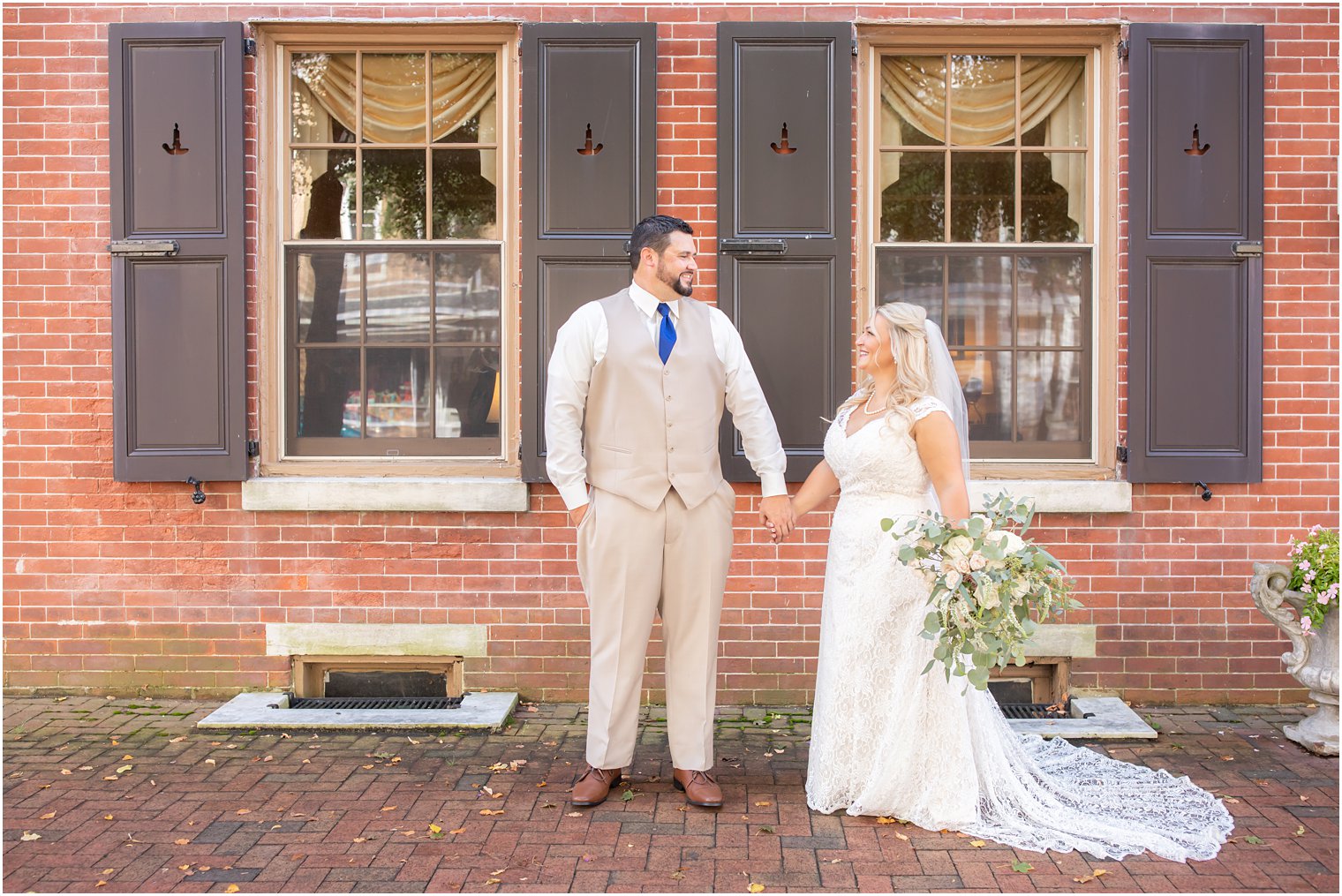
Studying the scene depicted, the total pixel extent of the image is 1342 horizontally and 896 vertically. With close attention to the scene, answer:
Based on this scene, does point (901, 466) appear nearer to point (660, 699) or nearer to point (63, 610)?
A: point (660, 699)

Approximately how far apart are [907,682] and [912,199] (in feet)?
8.60

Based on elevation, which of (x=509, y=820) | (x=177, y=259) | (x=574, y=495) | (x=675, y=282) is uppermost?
(x=177, y=259)

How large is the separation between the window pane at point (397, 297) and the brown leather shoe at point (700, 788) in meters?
2.64

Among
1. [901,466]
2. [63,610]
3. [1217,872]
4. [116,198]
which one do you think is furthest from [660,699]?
[116,198]

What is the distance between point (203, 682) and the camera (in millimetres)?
5535

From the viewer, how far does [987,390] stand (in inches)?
221

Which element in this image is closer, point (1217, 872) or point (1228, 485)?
point (1217, 872)

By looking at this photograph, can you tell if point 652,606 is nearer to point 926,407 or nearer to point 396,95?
point 926,407

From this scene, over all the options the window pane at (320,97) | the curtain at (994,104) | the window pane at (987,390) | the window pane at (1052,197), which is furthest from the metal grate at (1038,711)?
the window pane at (320,97)

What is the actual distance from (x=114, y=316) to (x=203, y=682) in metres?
1.83

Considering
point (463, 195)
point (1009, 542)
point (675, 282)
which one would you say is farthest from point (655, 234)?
point (463, 195)

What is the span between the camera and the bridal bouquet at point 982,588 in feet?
12.3

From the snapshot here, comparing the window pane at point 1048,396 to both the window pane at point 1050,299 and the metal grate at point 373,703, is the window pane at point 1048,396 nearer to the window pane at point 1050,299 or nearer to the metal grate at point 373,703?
the window pane at point 1050,299

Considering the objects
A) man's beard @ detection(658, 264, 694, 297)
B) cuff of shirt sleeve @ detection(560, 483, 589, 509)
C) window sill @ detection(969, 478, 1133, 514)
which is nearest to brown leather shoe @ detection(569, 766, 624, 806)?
cuff of shirt sleeve @ detection(560, 483, 589, 509)
